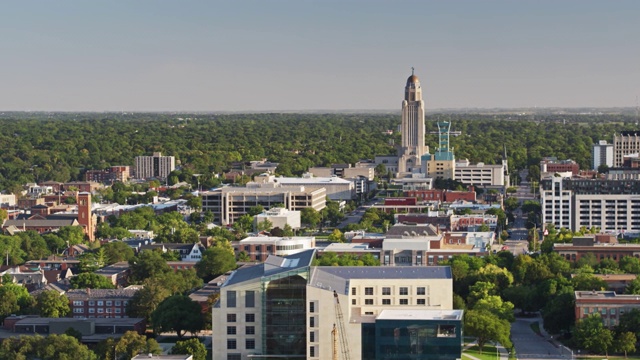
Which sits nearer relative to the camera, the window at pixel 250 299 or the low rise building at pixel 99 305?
the window at pixel 250 299

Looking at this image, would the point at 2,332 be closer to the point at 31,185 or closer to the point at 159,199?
the point at 159,199

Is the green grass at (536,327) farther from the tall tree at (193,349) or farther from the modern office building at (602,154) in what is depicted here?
the modern office building at (602,154)

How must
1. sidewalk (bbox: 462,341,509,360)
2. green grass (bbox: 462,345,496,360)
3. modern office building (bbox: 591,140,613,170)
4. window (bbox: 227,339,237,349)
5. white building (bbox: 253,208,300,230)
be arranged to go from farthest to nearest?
modern office building (bbox: 591,140,613,170)
white building (bbox: 253,208,300,230)
green grass (bbox: 462,345,496,360)
sidewalk (bbox: 462,341,509,360)
window (bbox: 227,339,237,349)

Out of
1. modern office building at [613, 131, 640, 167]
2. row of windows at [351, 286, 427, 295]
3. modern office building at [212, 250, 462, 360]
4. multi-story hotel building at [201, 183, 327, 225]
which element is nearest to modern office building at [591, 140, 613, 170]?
modern office building at [613, 131, 640, 167]

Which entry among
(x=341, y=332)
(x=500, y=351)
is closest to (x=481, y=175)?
(x=500, y=351)

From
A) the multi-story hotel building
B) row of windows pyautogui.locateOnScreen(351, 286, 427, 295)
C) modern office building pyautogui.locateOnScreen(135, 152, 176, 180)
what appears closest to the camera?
row of windows pyautogui.locateOnScreen(351, 286, 427, 295)

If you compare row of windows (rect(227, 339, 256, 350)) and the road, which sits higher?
row of windows (rect(227, 339, 256, 350))

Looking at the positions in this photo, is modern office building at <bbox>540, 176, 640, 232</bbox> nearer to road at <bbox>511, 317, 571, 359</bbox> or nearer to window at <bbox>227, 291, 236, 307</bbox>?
road at <bbox>511, 317, 571, 359</bbox>

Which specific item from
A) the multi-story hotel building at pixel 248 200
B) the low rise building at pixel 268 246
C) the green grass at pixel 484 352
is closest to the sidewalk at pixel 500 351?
the green grass at pixel 484 352
